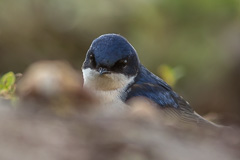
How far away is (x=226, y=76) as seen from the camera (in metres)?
9.23

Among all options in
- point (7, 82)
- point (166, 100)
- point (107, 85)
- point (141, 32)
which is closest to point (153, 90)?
point (166, 100)

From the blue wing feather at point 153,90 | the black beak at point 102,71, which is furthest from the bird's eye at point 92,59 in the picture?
the blue wing feather at point 153,90

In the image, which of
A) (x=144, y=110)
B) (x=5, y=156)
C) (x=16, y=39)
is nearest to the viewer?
(x=5, y=156)

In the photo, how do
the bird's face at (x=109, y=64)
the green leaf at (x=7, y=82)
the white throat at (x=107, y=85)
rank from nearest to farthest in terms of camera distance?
the green leaf at (x=7, y=82)
the white throat at (x=107, y=85)
the bird's face at (x=109, y=64)

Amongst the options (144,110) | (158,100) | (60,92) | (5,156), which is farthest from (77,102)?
(158,100)

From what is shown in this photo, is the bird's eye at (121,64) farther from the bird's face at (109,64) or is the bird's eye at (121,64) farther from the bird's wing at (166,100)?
the bird's wing at (166,100)

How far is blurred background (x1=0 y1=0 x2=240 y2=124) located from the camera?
8.84 metres

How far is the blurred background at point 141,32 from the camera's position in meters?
8.84

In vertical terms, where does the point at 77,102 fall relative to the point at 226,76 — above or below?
below

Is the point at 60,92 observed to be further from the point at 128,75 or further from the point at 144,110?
the point at 128,75

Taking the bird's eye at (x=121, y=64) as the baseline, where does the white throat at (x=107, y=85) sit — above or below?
below

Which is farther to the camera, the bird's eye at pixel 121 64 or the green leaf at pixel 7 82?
the bird's eye at pixel 121 64

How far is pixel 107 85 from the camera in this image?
5.21 meters

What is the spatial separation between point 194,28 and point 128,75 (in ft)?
12.3
